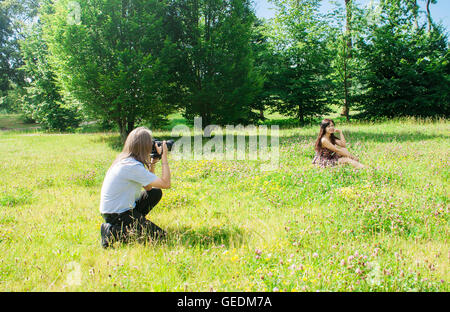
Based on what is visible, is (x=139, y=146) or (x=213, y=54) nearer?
(x=139, y=146)

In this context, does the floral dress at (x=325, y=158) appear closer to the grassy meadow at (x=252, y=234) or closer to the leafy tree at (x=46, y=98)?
the grassy meadow at (x=252, y=234)

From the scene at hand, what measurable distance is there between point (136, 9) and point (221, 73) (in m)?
5.58

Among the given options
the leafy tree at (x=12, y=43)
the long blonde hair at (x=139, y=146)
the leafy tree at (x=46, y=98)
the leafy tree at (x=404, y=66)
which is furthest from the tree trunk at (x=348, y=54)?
the leafy tree at (x=12, y=43)

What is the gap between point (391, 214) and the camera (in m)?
4.57

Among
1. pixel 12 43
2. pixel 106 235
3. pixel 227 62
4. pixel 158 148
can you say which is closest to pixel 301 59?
pixel 227 62

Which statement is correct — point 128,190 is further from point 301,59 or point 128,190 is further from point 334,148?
point 301,59

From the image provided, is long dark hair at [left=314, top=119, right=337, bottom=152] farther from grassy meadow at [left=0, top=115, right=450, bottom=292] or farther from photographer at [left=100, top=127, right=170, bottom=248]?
photographer at [left=100, top=127, right=170, bottom=248]

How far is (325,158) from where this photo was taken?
26.6ft

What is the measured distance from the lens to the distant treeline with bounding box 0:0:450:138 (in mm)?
14320

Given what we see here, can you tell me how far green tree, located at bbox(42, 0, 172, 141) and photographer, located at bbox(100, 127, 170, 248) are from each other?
34.7ft

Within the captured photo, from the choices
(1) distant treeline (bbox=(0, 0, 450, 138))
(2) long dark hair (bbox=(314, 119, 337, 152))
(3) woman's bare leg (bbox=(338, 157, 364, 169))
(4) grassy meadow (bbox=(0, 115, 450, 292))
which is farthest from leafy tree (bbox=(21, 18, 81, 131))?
(3) woman's bare leg (bbox=(338, 157, 364, 169))

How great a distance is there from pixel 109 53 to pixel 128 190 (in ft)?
41.2

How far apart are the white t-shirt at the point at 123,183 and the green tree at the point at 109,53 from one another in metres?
10.8

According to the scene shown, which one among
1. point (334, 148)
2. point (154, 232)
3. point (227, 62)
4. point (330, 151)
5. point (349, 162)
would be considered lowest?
point (154, 232)
